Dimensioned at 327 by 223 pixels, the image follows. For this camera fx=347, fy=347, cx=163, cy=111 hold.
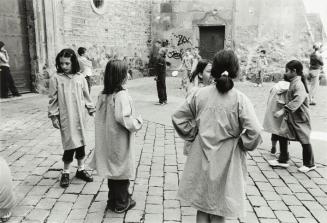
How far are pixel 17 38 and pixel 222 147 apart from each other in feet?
31.5

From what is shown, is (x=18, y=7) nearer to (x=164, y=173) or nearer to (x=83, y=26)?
(x=83, y=26)

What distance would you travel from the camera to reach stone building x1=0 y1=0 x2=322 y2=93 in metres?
10.7

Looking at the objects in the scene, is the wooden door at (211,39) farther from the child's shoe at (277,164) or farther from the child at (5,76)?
the child's shoe at (277,164)

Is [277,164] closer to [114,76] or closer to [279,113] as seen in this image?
[279,113]

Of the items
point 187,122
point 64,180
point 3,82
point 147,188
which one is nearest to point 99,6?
point 3,82

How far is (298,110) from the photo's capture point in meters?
4.61

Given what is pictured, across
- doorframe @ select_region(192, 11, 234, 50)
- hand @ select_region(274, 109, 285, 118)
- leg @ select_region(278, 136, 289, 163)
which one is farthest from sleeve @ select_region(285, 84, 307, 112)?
doorframe @ select_region(192, 11, 234, 50)

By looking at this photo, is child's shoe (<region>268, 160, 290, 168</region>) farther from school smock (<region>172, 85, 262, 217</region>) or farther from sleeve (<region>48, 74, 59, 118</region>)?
sleeve (<region>48, 74, 59, 118</region>)

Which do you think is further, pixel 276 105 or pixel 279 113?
pixel 276 105

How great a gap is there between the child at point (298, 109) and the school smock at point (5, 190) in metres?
3.29

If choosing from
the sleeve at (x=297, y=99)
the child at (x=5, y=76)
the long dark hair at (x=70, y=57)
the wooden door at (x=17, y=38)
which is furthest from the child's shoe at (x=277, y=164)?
the wooden door at (x=17, y=38)

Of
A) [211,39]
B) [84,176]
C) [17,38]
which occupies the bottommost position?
[84,176]

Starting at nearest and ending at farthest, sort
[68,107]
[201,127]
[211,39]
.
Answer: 1. [201,127]
2. [68,107]
3. [211,39]

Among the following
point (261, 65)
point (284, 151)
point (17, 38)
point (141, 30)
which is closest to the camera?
point (284, 151)
